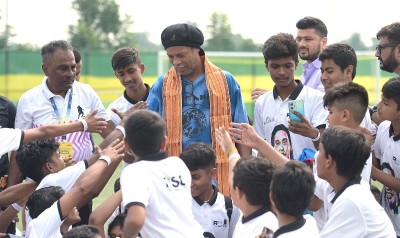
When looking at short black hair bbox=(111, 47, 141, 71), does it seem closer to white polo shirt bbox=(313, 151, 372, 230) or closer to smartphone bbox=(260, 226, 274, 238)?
white polo shirt bbox=(313, 151, 372, 230)

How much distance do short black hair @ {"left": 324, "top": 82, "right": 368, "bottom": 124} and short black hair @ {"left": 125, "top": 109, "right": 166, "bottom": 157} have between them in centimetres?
164

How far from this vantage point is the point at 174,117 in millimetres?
7520

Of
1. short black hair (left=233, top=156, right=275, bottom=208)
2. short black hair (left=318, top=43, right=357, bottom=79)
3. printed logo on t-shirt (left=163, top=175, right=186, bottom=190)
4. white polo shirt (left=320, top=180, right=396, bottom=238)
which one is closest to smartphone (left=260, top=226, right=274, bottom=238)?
short black hair (left=233, top=156, right=275, bottom=208)

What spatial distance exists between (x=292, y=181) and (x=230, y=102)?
2.14 meters

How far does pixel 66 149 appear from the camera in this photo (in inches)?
313

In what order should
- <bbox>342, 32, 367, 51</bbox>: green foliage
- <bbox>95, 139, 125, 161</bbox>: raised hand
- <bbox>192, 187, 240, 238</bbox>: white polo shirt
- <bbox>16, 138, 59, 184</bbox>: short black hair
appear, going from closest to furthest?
1. <bbox>95, 139, 125, 161</bbox>: raised hand
2. <bbox>192, 187, 240, 238</bbox>: white polo shirt
3. <bbox>16, 138, 59, 184</bbox>: short black hair
4. <bbox>342, 32, 367, 51</bbox>: green foliage

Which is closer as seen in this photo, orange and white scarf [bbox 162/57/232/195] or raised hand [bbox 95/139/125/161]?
raised hand [bbox 95/139/125/161]

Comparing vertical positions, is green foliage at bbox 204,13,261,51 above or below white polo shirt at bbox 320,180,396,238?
below

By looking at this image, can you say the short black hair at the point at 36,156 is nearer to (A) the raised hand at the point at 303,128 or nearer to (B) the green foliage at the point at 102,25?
(A) the raised hand at the point at 303,128

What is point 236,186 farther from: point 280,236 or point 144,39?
point 144,39

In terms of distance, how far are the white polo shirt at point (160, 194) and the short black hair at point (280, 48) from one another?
7.07 ft

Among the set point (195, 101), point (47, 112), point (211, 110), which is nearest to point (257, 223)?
point (211, 110)

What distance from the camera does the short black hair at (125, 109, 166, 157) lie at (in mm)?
5875

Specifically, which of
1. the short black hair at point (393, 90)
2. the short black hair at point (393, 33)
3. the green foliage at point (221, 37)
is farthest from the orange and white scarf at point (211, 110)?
the green foliage at point (221, 37)
